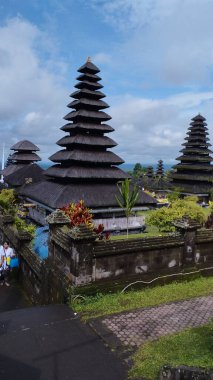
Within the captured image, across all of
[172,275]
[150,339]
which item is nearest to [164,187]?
[172,275]

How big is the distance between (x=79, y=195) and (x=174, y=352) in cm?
1880

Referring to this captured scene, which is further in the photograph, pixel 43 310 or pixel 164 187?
pixel 164 187

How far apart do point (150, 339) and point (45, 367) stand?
231 centimetres

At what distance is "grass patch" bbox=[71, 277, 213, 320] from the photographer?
8.02 meters

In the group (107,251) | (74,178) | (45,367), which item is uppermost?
(74,178)

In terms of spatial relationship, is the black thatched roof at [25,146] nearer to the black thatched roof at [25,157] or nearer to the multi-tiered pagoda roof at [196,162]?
the black thatched roof at [25,157]

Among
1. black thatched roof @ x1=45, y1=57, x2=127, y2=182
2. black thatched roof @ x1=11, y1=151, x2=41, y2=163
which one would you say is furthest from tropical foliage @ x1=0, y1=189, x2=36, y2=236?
black thatched roof @ x1=11, y1=151, x2=41, y2=163

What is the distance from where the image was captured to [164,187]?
53625 mm

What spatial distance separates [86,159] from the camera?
2564cm

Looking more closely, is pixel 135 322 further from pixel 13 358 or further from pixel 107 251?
pixel 13 358

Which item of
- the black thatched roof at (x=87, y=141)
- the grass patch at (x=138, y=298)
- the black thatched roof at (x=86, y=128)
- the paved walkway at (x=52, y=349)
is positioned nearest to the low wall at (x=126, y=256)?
the grass patch at (x=138, y=298)

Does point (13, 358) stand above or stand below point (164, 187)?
below

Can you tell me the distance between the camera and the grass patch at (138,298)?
316 inches

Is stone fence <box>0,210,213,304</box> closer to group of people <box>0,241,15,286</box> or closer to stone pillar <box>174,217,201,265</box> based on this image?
stone pillar <box>174,217,201,265</box>
